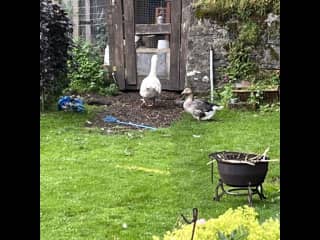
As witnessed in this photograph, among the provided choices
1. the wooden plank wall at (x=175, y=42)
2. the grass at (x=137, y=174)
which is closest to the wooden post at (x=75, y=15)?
the wooden plank wall at (x=175, y=42)

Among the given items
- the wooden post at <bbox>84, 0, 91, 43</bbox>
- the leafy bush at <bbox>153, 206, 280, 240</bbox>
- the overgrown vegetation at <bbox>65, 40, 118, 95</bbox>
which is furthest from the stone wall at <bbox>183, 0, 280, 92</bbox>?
the leafy bush at <bbox>153, 206, 280, 240</bbox>

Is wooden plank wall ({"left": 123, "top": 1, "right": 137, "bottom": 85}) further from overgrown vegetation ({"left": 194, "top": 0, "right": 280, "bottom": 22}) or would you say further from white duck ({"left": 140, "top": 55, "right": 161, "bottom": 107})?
white duck ({"left": 140, "top": 55, "right": 161, "bottom": 107})

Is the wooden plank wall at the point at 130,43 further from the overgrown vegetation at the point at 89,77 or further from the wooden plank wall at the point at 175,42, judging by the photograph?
the wooden plank wall at the point at 175,42

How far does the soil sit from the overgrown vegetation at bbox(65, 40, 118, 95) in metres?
0.22

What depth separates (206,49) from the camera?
7320mm

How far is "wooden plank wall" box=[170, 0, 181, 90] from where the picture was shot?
7.67m

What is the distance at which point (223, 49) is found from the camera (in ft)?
23.8

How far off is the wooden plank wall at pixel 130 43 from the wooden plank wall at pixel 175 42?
54 centimetres

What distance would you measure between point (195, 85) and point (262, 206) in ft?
13.7

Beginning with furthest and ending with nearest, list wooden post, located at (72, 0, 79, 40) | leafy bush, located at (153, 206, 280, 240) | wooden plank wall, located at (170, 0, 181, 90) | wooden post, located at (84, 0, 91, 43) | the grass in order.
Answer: wooden post, located at (72, 0, 79, 40), wooden post, located at (84, 0, 91, 43), wooden plank wall, located at (170, 0, 181, 90), the grass, leafy bush, located at (153, 206, 280, 240)

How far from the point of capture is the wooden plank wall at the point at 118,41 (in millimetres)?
7980
